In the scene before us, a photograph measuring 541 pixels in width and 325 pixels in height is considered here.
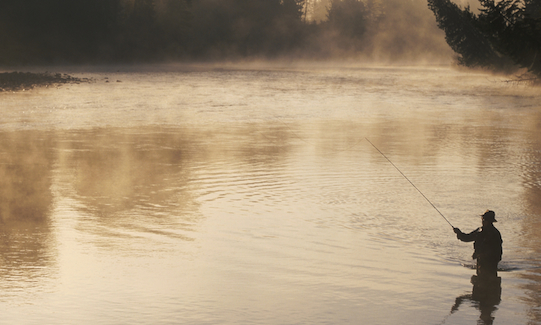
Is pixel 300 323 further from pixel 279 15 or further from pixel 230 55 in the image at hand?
pixel 279 15

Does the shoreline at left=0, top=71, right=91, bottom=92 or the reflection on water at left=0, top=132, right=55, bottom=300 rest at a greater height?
the shoreline at left=0, top=71, right=91, bottom=92

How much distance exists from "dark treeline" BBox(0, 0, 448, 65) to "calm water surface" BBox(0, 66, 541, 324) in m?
57.1

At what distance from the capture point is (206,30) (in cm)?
10381

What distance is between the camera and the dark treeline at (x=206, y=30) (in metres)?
79.0

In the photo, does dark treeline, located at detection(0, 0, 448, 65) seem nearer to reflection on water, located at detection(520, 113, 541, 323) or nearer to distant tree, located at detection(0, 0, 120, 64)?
distant tree, located at detection(0, 0, 120, 64)

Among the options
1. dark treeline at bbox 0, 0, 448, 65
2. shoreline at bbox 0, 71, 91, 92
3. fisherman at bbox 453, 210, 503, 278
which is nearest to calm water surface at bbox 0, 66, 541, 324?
fisherman at bbox 453, 210, 503, 278

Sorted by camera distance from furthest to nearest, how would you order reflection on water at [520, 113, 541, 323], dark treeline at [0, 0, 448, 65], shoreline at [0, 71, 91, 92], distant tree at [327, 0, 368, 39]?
distant tree at [327, 0, 368, 39] < dark treeline at [0, 0, 448, 65] < shoreline at [0, 71, 91, 92] < reflection on water at [520, 113, 541, 323]

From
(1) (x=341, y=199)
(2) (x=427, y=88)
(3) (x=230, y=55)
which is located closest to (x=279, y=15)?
(3) (x=230, y=55)

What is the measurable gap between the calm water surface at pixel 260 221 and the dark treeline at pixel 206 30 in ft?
187

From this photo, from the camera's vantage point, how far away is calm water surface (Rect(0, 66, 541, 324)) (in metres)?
6.98

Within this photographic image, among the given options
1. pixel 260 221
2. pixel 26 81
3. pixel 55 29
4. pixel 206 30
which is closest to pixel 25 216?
pixel 260 221

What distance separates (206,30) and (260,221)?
96.0 m

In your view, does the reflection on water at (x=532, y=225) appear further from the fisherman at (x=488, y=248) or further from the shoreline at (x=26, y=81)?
the shoreline at (x=26, y=81)

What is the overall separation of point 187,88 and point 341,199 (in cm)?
3171
